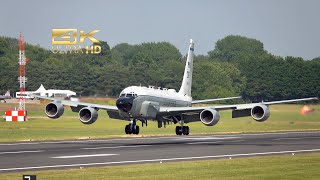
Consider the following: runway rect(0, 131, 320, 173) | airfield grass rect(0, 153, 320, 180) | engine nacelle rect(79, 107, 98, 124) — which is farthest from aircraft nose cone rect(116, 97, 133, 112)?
airfield grass rect(0, 153, 320, 180)

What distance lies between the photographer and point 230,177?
129ft

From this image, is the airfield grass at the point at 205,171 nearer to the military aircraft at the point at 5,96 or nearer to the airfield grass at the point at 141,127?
the airfield grass at the point at 141,127

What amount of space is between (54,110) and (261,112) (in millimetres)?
15674

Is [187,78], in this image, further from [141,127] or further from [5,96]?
[5,96]

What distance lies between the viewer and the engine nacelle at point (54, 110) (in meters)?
62.3

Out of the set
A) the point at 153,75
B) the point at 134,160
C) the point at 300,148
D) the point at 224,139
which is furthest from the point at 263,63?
the point at 134,160

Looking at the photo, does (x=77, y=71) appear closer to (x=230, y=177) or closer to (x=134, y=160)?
(x=134, y=160)

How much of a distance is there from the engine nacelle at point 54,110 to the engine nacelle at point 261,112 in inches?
573

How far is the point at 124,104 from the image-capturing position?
201 feet

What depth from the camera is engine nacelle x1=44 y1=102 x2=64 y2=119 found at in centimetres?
6234

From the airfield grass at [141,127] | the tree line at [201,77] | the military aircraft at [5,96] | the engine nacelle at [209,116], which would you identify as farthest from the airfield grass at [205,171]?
the military aircraft at [5,96]

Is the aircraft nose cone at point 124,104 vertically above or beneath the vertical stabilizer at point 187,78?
beneath

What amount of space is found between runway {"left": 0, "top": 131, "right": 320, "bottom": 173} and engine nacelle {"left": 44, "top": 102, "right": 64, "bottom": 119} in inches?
87.1

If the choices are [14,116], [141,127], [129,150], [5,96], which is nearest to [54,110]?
[129,150]
